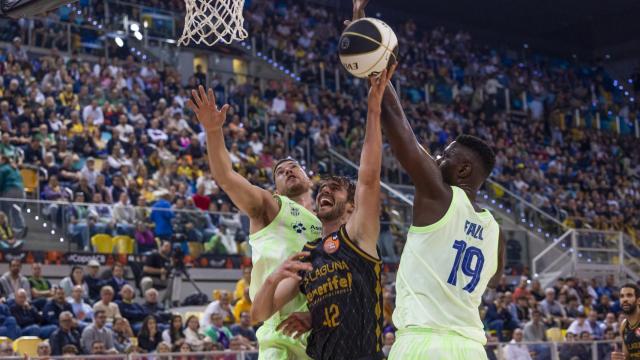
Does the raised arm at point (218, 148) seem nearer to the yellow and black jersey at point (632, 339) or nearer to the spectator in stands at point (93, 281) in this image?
the yellow and black jersey at point (632, 339)

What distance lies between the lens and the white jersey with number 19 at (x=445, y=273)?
4918 mm

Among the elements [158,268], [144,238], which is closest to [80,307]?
[158,268]

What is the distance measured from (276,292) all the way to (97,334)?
6.60 metres

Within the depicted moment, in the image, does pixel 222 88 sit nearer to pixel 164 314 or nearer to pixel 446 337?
pixel 164 314

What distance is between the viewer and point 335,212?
5820mm

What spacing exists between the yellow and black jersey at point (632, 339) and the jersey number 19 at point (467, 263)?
563cm

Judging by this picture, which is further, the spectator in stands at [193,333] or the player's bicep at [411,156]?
the spectator in stands at [193,333]

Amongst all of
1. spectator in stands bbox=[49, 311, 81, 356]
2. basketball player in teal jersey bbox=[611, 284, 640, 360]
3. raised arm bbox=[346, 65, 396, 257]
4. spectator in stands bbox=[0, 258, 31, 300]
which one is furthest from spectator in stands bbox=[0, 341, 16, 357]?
basketball player in teal jersey bbox=[611, 284, 640, 360]

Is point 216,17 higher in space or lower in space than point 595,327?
higher

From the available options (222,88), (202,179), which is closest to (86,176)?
(202,179)

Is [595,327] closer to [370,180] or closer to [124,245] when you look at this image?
[124,245]

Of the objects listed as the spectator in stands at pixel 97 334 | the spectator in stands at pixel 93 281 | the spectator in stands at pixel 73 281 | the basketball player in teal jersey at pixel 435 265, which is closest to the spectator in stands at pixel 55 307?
the spectator in stands at pixel 97 334

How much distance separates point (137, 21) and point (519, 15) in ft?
55.9

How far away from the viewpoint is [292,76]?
1009 inches
